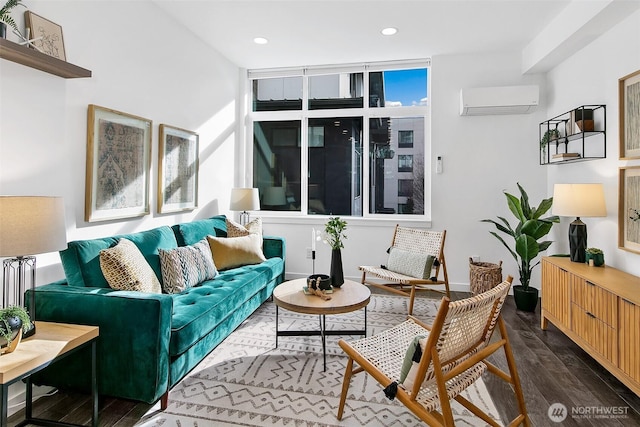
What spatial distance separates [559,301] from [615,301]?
0.74 meters

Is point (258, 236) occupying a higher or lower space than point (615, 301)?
higher

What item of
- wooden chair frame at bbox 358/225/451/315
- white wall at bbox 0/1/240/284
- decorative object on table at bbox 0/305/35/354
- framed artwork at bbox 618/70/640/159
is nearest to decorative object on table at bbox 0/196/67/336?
decorative object on table at bbox 0/305/35/354

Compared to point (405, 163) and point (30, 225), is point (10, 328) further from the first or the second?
point (405, 163)

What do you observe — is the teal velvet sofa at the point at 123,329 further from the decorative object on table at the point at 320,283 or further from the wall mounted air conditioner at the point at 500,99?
the wall mounted air conditioner at the point at 500,99

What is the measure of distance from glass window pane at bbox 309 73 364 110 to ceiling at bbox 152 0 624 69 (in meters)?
0.34

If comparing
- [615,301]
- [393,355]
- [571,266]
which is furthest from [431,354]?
[571,266]

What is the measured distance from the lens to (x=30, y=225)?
1607 millimetres

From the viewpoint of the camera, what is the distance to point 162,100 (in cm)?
327

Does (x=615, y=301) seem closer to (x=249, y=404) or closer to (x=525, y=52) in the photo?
→ (x=249, y=404)

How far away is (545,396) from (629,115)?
7.17ft

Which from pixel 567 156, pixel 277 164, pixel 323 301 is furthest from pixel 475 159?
pixel 323 301

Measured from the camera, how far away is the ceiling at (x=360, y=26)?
3.17m

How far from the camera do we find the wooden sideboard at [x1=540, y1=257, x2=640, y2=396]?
6.60 ft

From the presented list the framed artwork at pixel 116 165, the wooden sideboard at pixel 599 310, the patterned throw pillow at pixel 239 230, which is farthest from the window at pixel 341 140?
the framed artwork at pixel 116 165
